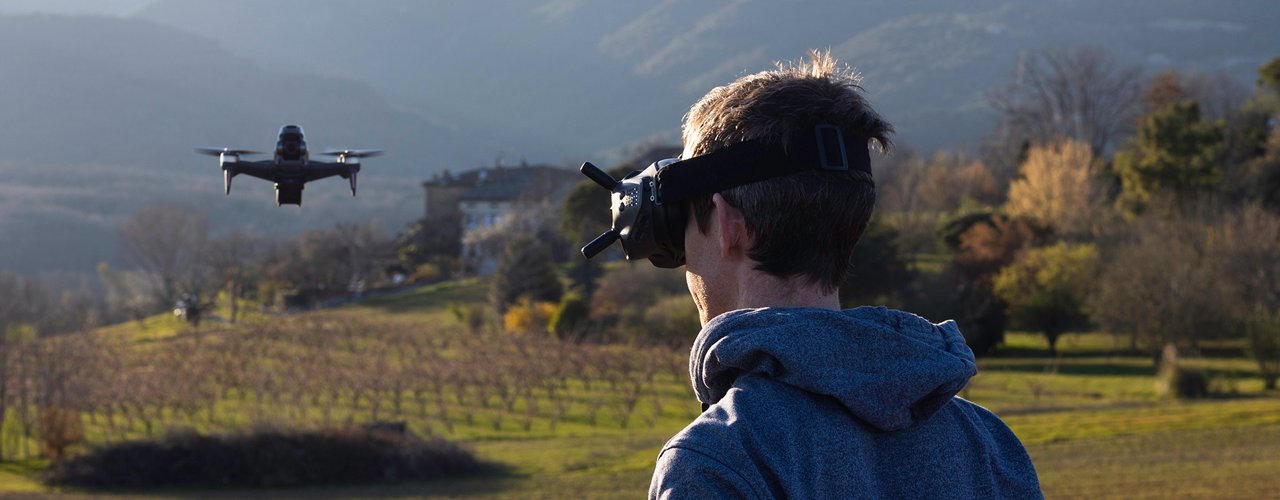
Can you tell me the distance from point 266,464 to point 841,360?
33.4 m

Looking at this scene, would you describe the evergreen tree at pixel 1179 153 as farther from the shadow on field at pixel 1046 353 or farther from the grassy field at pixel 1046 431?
the shadow on field at pixel 1046 353

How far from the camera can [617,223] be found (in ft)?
9.36

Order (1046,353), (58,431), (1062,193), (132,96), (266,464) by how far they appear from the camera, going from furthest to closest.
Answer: (1062,193) → (1046,353) → (58,431) → (266,464) → (132,96)

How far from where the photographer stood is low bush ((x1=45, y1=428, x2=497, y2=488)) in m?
33.9

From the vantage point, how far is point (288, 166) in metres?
3.03

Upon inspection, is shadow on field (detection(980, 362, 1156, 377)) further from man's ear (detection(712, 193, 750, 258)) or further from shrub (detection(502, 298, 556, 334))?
man's ear (detection(712, 193, 750, 258))

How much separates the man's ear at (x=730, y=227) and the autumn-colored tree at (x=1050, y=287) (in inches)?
2122

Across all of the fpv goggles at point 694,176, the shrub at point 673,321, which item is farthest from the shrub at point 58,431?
the fpv goggles at point 694,176

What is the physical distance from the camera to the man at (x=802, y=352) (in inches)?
92.9

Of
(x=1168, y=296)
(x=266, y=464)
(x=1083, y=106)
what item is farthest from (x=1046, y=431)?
(x=1083, y=106)

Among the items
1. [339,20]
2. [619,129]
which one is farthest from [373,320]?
[619,129]

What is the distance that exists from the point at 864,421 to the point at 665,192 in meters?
0.60

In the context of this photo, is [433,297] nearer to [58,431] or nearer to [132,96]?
[58,431]

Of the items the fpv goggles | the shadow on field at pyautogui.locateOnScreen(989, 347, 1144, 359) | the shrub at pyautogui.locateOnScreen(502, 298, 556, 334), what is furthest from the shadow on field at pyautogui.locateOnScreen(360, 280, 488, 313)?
the fpv goggles
